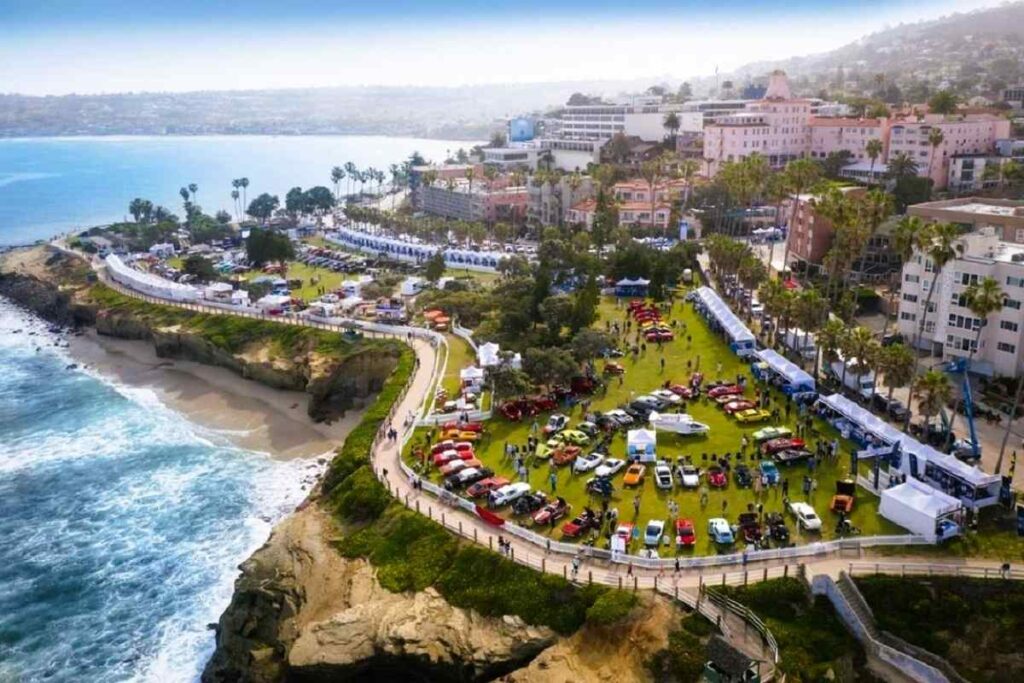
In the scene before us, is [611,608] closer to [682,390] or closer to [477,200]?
[682,390]

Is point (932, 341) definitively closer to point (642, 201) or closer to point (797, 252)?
point (797, 252)

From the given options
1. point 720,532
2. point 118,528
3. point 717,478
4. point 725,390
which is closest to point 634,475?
point 717,478

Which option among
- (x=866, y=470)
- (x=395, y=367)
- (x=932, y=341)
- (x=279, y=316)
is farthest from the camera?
(x=279, y=316)


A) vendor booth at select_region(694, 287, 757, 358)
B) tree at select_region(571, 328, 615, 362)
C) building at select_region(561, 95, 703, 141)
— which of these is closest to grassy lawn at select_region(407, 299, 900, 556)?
vendor booth at select_region(694, 287, 757, 358)

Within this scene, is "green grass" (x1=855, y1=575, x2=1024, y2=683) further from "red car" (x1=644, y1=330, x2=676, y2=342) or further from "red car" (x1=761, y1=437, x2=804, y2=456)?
"red car" (x1=644, y1=330, x2=676, y2=342)

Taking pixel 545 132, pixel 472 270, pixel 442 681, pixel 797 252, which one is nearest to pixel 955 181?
pixel 797 252

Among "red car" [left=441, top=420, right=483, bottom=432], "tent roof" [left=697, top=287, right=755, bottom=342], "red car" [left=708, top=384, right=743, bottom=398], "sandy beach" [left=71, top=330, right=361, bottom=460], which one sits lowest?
"sandy beach" [left=71, top=330, right=361, bottom=460]
